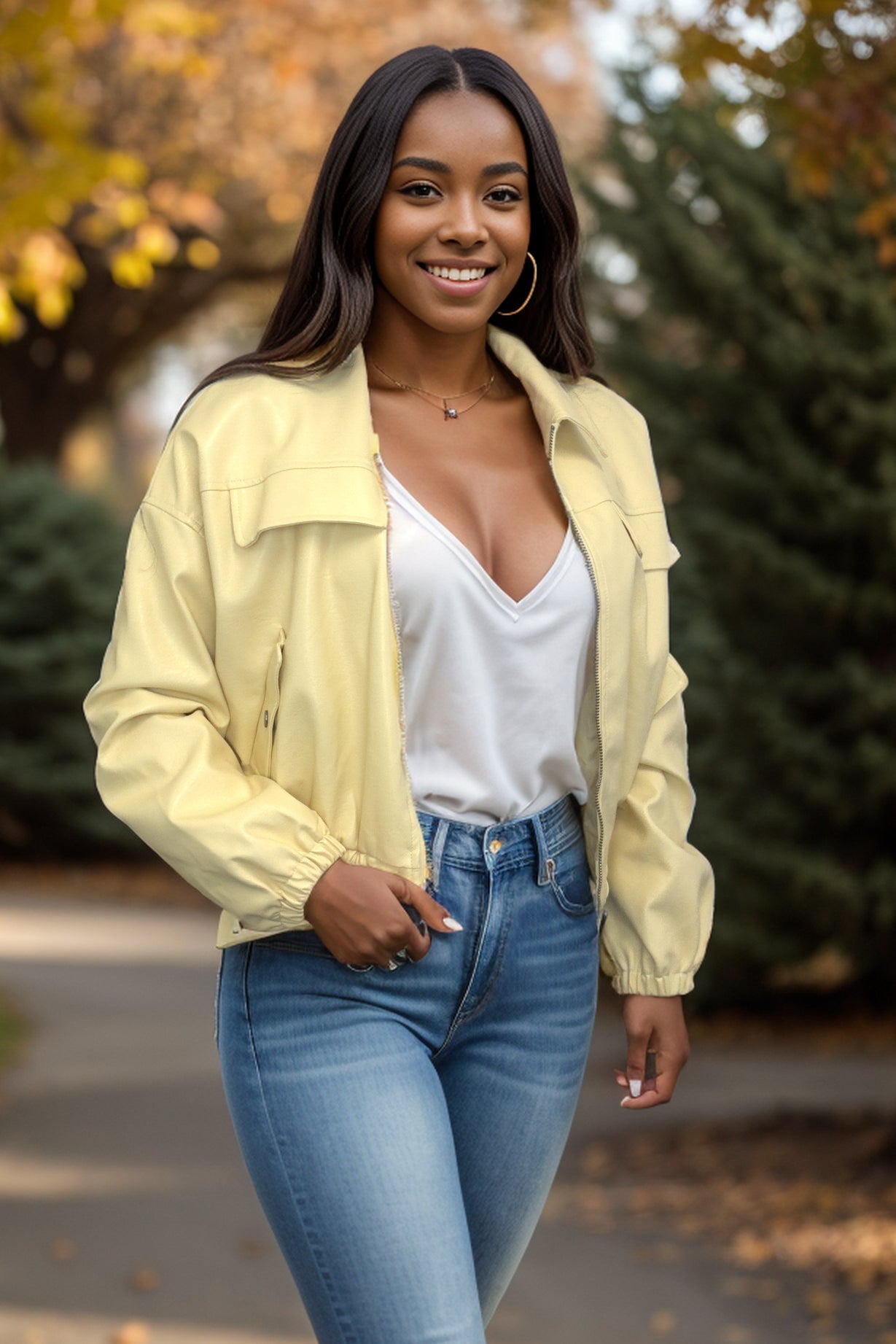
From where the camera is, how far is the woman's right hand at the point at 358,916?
2.06 meters

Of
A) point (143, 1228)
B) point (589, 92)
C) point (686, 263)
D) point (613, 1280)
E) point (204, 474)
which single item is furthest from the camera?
point (589, 92)

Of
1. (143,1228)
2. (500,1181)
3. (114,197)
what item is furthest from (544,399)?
(114,197)

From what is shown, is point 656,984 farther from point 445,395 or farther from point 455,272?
point 455,272

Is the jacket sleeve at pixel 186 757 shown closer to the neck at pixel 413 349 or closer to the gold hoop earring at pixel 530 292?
the neck at pixel 413 349

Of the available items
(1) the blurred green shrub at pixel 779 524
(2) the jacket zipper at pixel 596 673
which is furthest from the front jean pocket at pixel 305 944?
(1) the blurred green shrub at pixel 779 524

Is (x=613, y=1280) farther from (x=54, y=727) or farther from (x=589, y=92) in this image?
(x=589, y=92)

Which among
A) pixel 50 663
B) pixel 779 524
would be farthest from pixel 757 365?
pixel 50 663

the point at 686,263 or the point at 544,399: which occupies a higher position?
the point at 544,399

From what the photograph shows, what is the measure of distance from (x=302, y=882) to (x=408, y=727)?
0.28 m

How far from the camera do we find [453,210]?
233 centimetres

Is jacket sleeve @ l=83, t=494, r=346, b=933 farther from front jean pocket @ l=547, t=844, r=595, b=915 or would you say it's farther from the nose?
the nose

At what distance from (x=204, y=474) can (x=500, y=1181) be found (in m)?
1.03

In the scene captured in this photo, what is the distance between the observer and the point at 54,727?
13.9 meters

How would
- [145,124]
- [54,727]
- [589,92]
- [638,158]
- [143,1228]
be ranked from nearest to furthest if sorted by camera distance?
1. [143,1228]
2. [638,158]
3. [54,727]
4. [145,124]
5. [589,92]
